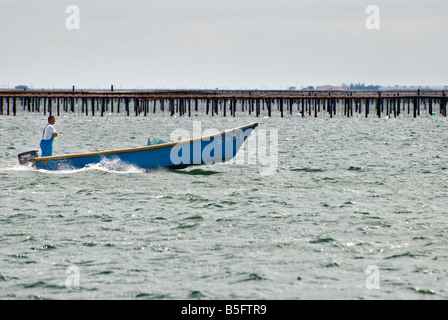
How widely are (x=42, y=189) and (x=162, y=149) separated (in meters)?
4.45

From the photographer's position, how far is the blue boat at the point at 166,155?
2130cm

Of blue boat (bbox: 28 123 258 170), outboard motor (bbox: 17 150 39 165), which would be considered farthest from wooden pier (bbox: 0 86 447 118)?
outboard motor (bbox: 17 150 39 165)

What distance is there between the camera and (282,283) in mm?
9906

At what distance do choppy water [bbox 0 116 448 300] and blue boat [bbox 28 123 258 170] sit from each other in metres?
0.45

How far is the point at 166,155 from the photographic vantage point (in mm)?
21578

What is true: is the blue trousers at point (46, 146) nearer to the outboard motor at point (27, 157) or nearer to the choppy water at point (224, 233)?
the outboard motor at point (27, 157)

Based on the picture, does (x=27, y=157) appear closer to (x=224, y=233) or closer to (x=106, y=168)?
(x=106, y=168)

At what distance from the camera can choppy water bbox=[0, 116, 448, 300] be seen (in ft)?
32.2

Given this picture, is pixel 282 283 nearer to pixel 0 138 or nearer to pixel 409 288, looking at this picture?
pixel 409 288

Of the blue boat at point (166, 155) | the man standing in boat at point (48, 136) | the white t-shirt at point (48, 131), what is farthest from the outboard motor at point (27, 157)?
the white t-shirt at point (48, 131)

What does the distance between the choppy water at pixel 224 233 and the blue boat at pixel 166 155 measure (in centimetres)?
45

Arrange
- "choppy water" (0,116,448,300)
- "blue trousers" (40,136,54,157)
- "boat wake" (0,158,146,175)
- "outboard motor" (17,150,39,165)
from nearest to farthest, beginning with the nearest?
"choppy water" (0,116,448,300) → "blue trousers" (40,136,54,157) → "outboard motor" (17,150,39,165) → "boat wake" (0,158,146,175)

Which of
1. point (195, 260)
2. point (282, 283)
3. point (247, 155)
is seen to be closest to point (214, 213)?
point (195, 260)

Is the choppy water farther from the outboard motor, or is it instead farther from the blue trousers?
the blue trousers
